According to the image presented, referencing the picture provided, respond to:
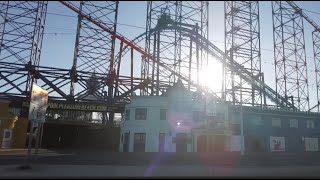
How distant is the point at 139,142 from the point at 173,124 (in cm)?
Answer: 449

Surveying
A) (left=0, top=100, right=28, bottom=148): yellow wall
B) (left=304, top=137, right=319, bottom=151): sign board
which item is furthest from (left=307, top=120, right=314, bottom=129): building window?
(left=0, top=100, right=28, bottom=148): yellow wall

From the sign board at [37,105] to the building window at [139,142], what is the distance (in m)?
21.2

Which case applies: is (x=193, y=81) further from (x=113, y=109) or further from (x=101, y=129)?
(x=101, y=129)

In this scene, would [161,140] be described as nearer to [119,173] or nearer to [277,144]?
[277,144]

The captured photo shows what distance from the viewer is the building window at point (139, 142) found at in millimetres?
39312

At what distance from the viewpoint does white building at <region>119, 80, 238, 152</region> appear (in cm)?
3906

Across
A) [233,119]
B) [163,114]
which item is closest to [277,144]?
[233,119]

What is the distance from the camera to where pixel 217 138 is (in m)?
41.6

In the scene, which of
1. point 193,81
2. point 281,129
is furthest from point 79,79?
point 281,129

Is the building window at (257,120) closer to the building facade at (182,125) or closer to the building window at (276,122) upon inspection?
the building facade at (182,125)

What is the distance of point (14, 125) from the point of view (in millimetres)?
40438

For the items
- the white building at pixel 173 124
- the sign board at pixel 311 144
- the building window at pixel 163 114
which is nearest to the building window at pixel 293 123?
the sign board at pixel 311 144

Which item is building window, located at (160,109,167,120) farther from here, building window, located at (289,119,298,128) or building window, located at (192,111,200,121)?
building window, located at (289,119,298,128)

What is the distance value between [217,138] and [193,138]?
3594 mm
